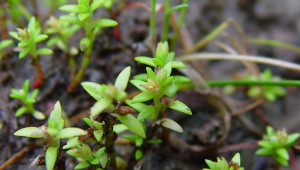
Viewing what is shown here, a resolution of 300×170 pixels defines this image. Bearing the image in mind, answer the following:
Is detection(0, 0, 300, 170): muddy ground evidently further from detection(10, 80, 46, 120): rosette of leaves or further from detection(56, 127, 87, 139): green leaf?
detection(56, 127, 87, 139): green leaf

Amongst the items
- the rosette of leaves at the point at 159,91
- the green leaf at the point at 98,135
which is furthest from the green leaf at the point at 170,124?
the green leaf at the point at 98,135

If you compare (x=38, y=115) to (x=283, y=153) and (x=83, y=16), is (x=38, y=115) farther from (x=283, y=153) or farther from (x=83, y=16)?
(x=283, y=153)

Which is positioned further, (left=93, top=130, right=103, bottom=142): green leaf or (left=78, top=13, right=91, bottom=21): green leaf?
(left=78, top=13, right=91, bottom=21): green leaf

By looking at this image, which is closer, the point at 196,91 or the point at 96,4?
the point at 96,4

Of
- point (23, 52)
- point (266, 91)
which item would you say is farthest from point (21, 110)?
point (266, 91)

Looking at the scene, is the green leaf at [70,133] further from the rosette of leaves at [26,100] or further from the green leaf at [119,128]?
the rosette of leaves at [26,100]

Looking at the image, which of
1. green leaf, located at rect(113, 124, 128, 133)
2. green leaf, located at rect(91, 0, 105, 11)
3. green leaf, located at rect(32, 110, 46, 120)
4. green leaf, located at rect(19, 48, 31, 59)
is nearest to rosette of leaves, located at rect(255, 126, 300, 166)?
green leaf, located at rect(113, 124, 128, 133)
